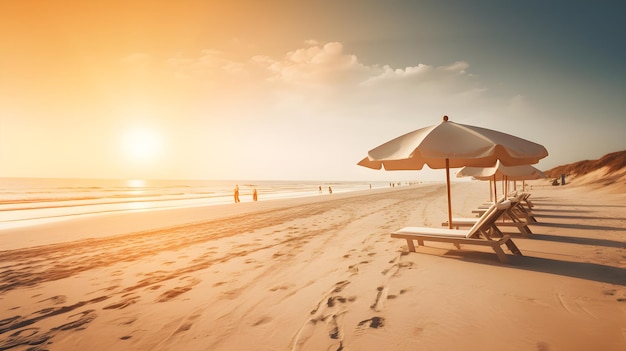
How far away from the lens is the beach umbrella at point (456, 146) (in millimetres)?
4582

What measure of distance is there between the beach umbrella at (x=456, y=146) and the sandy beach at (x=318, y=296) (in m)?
1.85

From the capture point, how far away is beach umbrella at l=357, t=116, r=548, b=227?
458cm

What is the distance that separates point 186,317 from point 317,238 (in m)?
4.61

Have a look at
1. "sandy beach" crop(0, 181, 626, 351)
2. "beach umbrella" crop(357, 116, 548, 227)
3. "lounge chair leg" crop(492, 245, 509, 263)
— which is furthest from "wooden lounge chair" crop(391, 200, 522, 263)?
"beach umbrella" crop(357, 116, 548, 227)

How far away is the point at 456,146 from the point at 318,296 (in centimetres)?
323

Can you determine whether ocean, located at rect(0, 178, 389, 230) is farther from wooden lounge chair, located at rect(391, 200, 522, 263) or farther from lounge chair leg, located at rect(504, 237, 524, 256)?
lounge chair leg, located at rect(504, 237, 524, 256)

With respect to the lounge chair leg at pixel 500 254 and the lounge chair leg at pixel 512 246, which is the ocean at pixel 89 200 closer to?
the lounge chair leg at pixel 500 254

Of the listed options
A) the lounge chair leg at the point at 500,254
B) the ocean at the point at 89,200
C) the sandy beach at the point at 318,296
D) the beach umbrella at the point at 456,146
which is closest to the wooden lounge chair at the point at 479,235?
the lounge chair leg at the point at 500,254

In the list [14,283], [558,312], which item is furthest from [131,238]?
[558,312]

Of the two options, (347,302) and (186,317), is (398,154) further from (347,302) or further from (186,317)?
(186,317)

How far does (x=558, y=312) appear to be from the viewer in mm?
3174

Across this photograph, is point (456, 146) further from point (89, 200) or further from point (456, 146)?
point (89, 200)

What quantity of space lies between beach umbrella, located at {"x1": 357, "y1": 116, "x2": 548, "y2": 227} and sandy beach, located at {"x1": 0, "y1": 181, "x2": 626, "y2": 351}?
1854mm

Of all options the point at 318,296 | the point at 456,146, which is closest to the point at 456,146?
the point at 456,146
